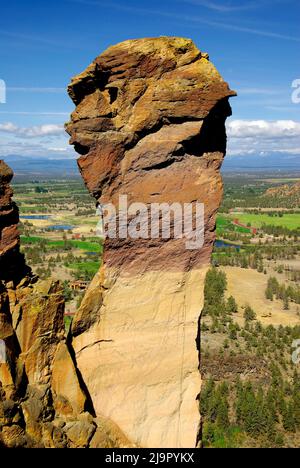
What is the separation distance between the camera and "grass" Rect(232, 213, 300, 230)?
445 feet

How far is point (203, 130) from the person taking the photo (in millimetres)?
11484

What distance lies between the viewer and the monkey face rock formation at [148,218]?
36.5ft

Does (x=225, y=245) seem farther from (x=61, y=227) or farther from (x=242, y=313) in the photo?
(x=242, y=313)

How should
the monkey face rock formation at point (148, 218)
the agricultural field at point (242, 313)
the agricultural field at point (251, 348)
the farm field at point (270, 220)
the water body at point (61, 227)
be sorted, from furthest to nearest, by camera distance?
the farm field at point (270, 220)
the water body at point (61, 227)
the agricultural field at point (242, 313)
the agricultural field at point (251, 348)
the monkey face rock formation at point (148, 218)

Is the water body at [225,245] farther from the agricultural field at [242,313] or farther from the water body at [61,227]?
the water body at [61,227]

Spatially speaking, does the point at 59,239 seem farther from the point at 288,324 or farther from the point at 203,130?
the point at 203,130

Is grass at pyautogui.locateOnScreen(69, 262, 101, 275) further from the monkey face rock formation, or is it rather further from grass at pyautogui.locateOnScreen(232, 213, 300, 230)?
grass at pyautogui.locateOnScreen(232, 213, 300, 230)

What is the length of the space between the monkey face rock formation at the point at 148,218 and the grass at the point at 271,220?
12255 centimetres

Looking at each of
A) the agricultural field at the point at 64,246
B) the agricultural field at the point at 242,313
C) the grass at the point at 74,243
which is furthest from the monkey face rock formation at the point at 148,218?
the grass at the point at 74,243

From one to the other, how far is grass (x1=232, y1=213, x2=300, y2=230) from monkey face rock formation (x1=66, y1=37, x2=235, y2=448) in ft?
402

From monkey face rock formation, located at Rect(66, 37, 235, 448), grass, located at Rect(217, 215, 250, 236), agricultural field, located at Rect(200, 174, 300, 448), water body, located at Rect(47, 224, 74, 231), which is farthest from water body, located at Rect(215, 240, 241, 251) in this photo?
monkey face rock formation, located at Rect(66, 37, 235, 448)

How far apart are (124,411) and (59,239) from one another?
9689cm

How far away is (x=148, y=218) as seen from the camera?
38.4ft

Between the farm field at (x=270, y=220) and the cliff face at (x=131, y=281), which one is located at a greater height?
the cliff face at (x=131, y=281)
